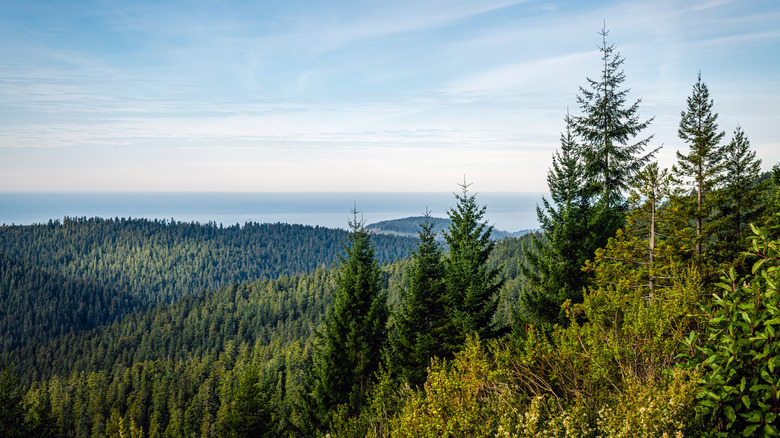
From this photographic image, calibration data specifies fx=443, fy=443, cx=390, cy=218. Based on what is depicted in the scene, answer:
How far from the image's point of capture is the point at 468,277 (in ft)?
69.1

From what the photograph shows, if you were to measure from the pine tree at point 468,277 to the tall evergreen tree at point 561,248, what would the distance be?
2034mm

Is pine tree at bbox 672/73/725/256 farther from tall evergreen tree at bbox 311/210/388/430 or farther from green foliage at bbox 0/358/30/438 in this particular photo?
green foliage at bbox 0/358/30/438

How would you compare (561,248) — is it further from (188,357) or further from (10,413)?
(188,357)

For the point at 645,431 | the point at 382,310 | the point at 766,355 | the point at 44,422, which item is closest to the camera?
the point at 766,355

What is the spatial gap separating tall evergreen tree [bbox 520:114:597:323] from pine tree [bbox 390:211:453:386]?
412 cm

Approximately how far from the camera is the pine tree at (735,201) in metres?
18.8

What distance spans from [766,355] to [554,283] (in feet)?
51.1

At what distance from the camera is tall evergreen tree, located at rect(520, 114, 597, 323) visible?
62.8ft

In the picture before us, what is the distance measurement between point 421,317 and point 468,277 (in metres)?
3.23

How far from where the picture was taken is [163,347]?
163000 mm

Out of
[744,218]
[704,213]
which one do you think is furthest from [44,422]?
[744,218]

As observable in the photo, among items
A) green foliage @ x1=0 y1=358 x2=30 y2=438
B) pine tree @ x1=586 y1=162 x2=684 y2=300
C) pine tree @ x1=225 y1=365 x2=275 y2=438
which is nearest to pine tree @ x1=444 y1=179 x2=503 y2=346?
pine tree @ x1=586 y1=162 x2=684 y2=300

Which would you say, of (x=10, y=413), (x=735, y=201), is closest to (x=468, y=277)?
(x=735, y=201)

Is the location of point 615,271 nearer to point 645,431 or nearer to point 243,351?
point 645,431
